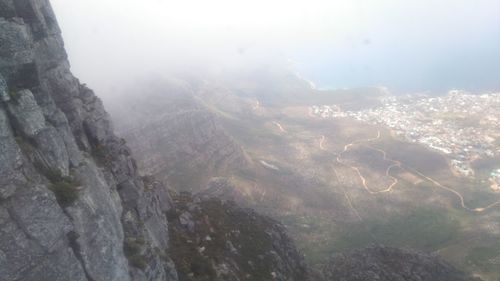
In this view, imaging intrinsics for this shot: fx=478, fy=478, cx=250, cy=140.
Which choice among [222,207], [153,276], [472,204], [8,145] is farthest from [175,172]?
[8,145]

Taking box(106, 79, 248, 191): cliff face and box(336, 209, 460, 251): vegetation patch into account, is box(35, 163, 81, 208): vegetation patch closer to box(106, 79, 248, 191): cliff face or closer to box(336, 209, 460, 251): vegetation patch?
box(336, 209, 460, 251): vegetation patch

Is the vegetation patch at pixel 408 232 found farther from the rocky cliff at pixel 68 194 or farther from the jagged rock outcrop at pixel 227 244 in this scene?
the rocky cliff at pixel 68 194

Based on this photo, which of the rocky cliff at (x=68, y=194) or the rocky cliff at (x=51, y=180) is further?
the rocky cliff at (x=68, y=194)

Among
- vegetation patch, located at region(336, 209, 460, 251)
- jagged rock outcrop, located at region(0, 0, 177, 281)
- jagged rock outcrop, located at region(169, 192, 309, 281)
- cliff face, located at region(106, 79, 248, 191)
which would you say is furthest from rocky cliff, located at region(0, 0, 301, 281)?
cliff face, located at region(106, 79, 248, 191)

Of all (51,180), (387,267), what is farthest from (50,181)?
(387,267)

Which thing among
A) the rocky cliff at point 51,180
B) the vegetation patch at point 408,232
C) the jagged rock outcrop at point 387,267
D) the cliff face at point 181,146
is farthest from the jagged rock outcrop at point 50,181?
the cliff face at point 181,146

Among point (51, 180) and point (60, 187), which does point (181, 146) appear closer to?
point (51, 180)
